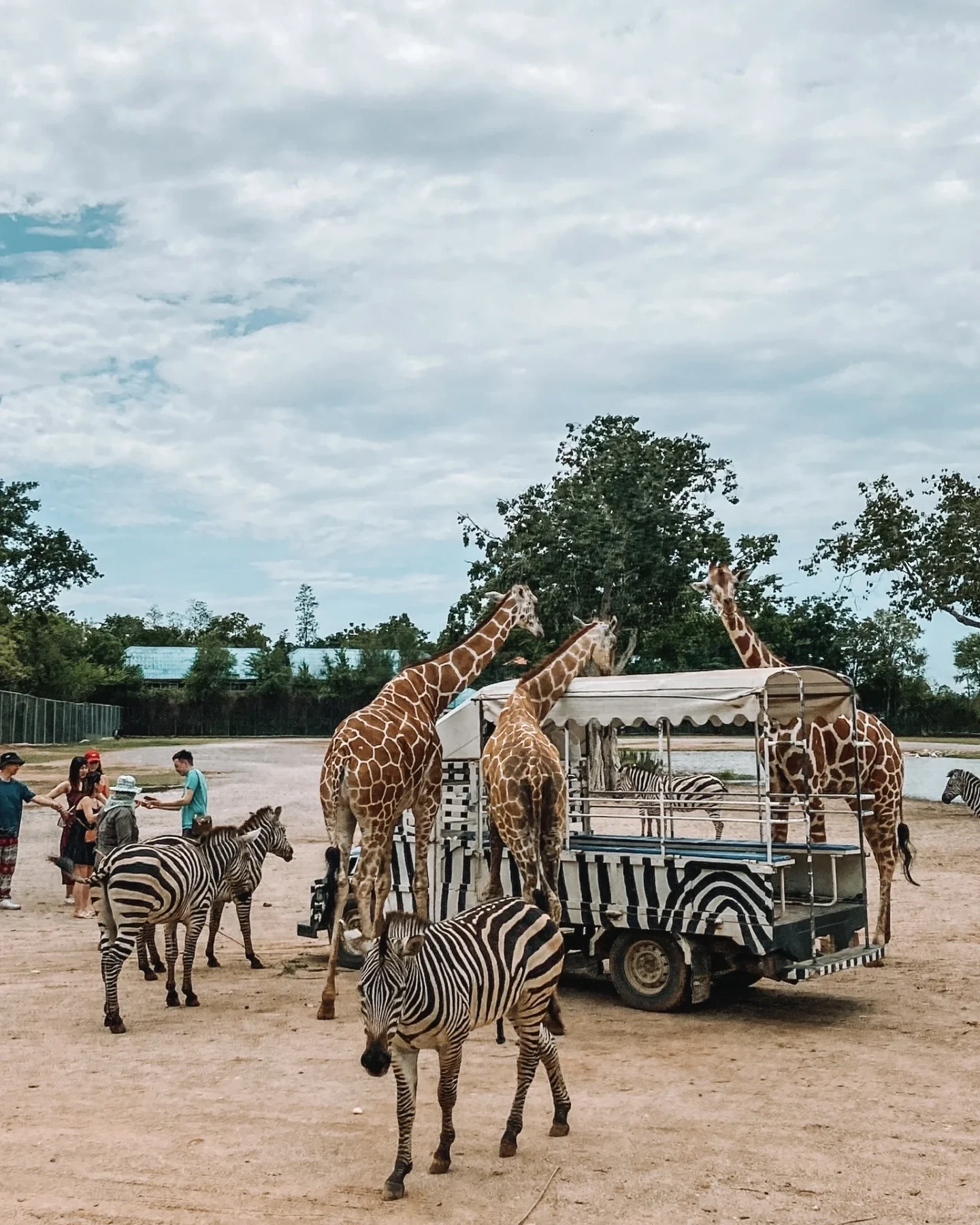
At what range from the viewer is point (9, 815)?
47.6 feet

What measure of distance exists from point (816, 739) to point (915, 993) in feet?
8.85

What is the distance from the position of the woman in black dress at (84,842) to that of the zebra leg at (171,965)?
175 inches

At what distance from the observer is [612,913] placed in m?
9.64

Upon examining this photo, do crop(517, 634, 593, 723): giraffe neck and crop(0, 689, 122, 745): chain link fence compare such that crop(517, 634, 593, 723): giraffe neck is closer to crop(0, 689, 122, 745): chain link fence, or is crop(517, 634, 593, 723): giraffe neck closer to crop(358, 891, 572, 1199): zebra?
A: crop(358, 891, 572, 1199): zebra

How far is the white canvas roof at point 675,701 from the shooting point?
31.3 ft

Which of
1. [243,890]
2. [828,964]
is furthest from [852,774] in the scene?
[243,890]

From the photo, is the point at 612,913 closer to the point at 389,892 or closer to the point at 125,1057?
the point at 389,892

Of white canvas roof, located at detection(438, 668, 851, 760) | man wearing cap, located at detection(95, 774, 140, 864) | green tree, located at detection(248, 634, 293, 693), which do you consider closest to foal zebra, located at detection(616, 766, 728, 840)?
white canvas roof, located at detection(438, 668, 851, 760)

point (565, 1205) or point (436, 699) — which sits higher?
point (436, 699)

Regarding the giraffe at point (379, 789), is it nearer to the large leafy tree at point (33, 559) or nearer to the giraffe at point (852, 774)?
the giraffe at point (852, 774)

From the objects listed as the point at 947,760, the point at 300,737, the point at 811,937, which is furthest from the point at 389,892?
the point at 300,737

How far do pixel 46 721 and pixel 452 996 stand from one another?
4342 centimetres

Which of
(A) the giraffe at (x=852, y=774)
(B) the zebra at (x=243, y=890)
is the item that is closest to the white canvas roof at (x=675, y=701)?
(A) the giraffe at (x=852, y=774)

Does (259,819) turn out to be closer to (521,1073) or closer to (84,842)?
(84,842)
